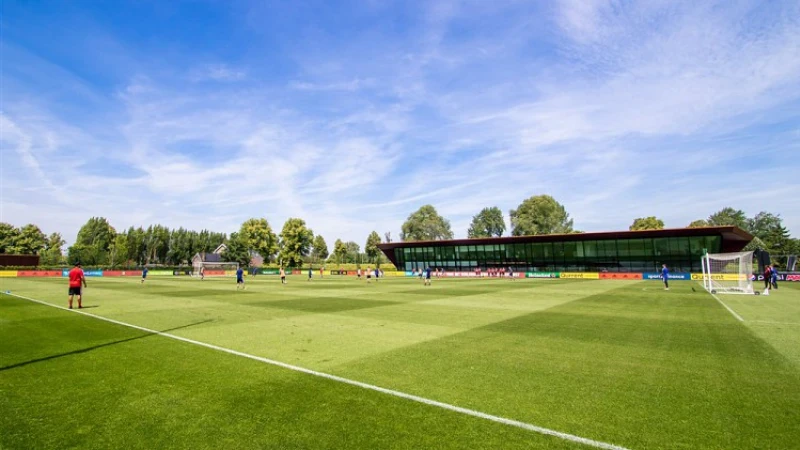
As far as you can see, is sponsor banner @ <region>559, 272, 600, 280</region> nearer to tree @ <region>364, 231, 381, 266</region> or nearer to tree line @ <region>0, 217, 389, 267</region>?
tree line @ <region>0, 217, 389, 267</region>

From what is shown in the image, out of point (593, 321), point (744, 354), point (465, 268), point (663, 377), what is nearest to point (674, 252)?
point (465, 268)

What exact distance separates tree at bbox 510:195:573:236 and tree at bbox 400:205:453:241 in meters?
26.8

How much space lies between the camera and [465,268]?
7681 centimetres

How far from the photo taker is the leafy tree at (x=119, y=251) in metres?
103

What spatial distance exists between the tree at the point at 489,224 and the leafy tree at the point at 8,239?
127150 mm

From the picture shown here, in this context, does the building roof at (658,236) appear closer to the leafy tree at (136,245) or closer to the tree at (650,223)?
the tree at (650,223)

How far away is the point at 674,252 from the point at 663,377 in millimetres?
61740

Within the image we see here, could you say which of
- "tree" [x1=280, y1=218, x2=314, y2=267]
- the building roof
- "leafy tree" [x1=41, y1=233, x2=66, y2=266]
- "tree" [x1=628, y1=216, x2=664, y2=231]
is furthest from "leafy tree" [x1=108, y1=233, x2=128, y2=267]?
"tree" [x1=628, y1=216, x2=664, y2=231]

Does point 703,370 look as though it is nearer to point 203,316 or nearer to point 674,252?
point 203,316

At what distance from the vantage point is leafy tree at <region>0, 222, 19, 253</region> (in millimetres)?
94363

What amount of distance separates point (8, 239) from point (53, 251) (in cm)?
2679

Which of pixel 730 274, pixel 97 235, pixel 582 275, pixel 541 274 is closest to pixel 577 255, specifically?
pixel 582 275

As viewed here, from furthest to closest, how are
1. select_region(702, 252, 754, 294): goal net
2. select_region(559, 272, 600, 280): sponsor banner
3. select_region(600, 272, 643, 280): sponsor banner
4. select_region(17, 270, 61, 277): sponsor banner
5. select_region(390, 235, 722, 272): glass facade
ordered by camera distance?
select_region(17, 270, 61, 277): sponsor banner → select_region(559, 272, 600, 280): sponsor banner → select_region(390, 235, 722, 272): glass facade → select_region(600, 272, 643, 280): sponsor banner → select_region(702, 252, 754, 294): goal net

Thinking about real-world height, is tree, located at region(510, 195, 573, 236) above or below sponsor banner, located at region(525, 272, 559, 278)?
above
